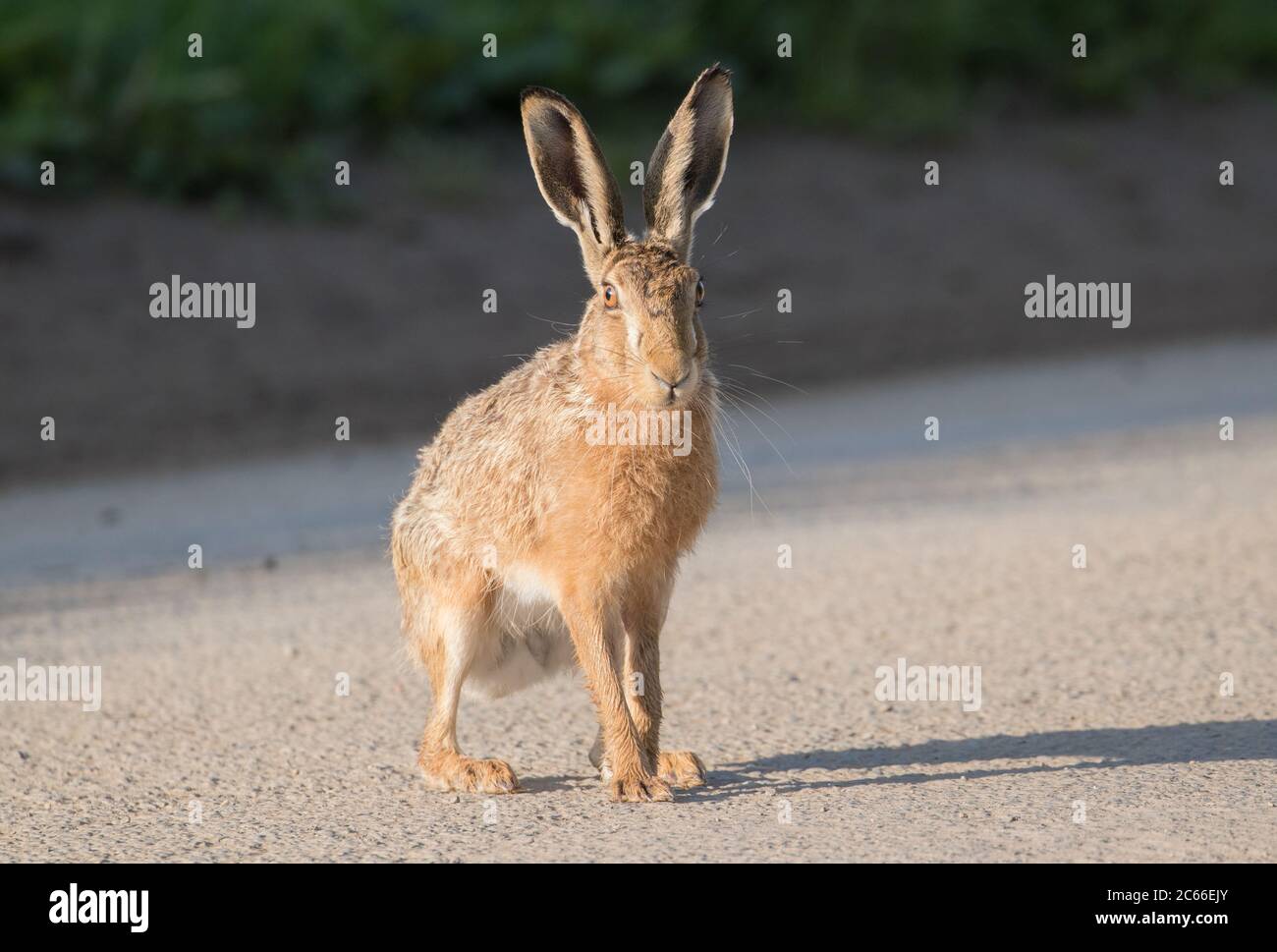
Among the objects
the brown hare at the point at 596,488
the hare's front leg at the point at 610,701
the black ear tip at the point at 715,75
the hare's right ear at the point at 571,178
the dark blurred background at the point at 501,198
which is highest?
the dark blurred background at the point at 501,198

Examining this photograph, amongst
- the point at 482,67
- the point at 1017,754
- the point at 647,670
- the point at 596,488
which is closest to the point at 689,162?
the point at 596,488

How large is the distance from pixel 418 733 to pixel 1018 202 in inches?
543

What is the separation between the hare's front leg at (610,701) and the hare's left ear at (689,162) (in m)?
1.20

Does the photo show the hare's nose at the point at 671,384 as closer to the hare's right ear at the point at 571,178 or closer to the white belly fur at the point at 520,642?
the hare's right ear at the point at 571,178

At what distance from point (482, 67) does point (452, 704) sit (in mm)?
13367

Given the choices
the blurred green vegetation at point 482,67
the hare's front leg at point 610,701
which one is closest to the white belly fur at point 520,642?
the hare's front leg at point 610,701

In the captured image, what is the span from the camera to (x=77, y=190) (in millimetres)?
15523

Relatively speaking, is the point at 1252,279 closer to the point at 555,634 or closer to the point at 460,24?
the point at 460,24

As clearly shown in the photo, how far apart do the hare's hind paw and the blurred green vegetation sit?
10.8 metres

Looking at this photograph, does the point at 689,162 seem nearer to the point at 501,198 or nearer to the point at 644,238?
the point at 644,238

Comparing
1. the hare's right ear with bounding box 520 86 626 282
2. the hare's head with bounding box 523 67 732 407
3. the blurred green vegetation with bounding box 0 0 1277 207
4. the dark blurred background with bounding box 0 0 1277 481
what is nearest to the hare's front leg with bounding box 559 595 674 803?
the hare's head with bounding box 523 67 732 407

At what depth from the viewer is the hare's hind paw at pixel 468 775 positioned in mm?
5926

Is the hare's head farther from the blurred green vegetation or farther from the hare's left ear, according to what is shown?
the blurred green vegetation

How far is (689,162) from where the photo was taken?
581 centimetres
